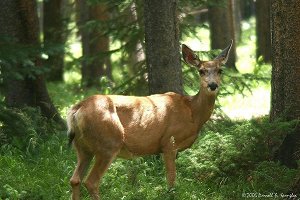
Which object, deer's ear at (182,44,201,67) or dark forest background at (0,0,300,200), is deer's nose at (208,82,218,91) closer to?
deer's ear at (182,44,201,67)

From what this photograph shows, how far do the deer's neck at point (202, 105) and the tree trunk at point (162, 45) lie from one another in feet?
3.49

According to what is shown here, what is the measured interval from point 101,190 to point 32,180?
0.93 m

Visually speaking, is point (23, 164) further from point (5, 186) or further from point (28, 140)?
point (5, 186)

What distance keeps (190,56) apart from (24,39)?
3850 millimetres

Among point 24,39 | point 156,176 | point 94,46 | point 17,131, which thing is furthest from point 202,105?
point 94,46

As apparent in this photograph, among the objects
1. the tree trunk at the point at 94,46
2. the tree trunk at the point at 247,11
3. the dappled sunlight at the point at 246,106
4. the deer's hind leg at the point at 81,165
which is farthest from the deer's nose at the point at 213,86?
the tree trunk at the point at 247,11

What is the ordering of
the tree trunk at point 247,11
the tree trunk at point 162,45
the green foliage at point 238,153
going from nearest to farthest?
1. the green foliage at point 238,153
2. the tree trunk at point 162,45
3. the tree trunk at point 247,11

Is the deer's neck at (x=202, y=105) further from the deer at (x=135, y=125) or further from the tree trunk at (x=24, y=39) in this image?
the tree trunk at (x=24, y=39)

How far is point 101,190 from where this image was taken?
324 inches

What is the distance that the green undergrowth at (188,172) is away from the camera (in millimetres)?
7809

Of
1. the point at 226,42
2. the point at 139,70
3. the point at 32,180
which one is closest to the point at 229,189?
the point at 32,180

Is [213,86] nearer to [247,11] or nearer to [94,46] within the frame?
[94,46]

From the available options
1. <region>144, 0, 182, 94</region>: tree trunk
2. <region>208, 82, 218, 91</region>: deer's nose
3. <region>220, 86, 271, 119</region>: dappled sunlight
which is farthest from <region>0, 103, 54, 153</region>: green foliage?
<region>220, 86, 271, 119</region>: dappled sunlight

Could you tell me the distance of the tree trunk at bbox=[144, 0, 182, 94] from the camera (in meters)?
9.37
